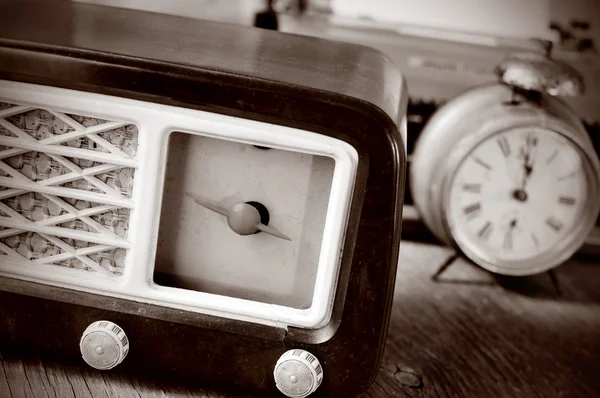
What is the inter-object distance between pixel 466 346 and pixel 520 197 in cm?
57

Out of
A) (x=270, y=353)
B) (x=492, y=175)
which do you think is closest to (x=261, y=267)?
(x=270, y=353)

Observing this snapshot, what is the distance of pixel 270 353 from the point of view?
0.93 m

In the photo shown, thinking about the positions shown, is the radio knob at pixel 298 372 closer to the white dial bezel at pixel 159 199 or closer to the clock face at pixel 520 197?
the white dial bezel at pixel 159 199

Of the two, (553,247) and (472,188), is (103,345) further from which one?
(553,247)

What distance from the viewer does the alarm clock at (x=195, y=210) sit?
86 cm

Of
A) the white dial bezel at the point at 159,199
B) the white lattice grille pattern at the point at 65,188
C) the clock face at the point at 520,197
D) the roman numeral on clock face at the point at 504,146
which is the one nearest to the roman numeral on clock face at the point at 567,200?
the clock face at the point at 520,197

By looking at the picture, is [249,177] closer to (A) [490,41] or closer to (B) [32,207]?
(B) [32,207]

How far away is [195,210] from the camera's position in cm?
97

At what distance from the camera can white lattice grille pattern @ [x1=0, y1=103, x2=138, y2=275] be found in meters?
0.91

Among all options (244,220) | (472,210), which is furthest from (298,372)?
(472,210)

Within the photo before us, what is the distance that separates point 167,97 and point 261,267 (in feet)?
0.92

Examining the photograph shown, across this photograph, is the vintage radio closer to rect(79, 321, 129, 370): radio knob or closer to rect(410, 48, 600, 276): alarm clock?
rect(410, 48, 600, 276): alarm clock

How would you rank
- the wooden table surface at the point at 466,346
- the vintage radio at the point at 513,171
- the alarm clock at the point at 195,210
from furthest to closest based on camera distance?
the vintage radio at the point at 513,171, the wooden table surface at the point at 466,346, the alarm clock at the point at 195,210

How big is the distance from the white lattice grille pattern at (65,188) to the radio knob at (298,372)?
0.86 feet
